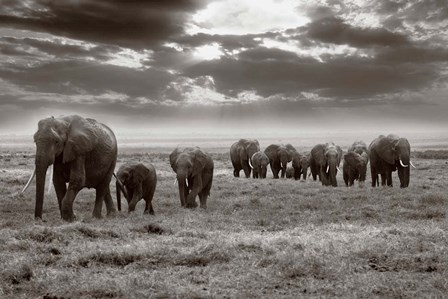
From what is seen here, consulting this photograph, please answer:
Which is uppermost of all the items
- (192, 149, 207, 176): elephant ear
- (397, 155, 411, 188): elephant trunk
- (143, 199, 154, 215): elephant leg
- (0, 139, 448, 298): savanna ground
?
(192, 149, 207, 176): elephant ear

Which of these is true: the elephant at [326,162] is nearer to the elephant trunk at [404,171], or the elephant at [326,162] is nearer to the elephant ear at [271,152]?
the elephant trunk at [404,171]

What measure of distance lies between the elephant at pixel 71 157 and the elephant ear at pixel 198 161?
3773 mm

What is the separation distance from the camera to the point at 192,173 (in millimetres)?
20188

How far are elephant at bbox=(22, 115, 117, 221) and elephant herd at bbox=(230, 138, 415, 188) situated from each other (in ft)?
54.8

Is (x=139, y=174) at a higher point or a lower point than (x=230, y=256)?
higher

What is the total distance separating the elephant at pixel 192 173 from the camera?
776 inches

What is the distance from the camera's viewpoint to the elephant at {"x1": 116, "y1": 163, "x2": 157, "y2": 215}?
18.4m

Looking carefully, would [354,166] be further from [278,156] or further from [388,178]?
[278,156]

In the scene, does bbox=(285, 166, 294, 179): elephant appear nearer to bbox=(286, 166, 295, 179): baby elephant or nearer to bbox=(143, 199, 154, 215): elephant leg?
bbox=(286, 166, 295, 179): baby elephant

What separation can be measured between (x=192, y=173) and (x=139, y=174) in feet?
7.66

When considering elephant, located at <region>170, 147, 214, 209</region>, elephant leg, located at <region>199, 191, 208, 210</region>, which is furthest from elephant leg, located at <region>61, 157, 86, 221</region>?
elephant leg, located at <region>199, 191, 208, 210</region>

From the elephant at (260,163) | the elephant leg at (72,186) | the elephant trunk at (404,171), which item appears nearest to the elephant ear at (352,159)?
the elephant trunk at (404,171)

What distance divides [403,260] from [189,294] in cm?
455

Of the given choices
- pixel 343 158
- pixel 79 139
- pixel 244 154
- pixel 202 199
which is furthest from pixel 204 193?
pixel 244 154
